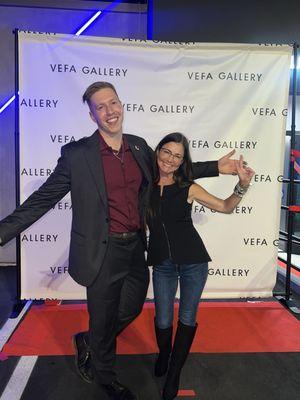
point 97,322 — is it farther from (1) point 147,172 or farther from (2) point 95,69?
(2) point 95,69

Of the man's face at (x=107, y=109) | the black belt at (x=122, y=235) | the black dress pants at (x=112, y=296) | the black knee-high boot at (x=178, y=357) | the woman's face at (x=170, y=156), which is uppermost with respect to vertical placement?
the man's face at (x=107, y=109)

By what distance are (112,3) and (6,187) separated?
2.67 metres

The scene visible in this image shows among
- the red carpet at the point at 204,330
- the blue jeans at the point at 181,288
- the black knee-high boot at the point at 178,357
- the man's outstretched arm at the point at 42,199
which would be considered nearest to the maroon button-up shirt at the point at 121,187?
the man's outstretched arm at the point at 42,199

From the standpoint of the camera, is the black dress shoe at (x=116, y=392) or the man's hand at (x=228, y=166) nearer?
the black dress shoe at (x=116, y=392)

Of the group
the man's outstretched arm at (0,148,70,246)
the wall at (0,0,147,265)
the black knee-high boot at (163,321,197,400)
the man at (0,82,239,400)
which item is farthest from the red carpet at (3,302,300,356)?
the wall at (0,0,147,265)

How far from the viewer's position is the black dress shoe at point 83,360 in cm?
229

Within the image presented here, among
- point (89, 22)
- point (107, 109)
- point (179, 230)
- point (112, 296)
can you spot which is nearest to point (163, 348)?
point (112, 296)

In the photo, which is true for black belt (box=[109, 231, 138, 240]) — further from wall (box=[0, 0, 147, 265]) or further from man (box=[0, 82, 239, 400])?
wall (box=[0, 0, 147, 265])

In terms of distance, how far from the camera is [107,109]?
1.87m

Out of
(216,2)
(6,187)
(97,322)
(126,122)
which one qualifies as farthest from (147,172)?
(6,187)

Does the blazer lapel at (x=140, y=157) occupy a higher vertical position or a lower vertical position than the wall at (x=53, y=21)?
lower

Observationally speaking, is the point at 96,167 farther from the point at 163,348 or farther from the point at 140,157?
the point at 163,348

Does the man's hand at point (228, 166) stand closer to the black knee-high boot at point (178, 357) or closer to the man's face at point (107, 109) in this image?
the man's face at point (107, 109)

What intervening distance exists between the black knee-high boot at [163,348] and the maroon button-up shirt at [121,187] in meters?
0.73
